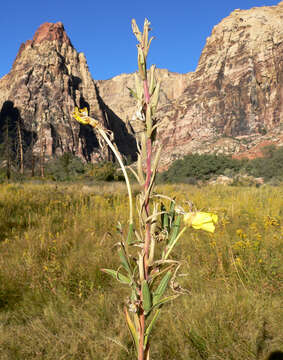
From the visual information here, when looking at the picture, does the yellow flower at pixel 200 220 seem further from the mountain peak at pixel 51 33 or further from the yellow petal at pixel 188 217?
the mountain peak at pixel 51 33

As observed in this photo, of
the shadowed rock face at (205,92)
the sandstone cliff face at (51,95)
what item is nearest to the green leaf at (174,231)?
the shadowed rock face at (205,92)

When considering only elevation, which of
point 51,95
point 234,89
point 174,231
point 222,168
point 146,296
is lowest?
point 146,296

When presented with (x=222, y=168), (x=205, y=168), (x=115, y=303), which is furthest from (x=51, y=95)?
(x=115, y=303)

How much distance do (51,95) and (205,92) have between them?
34678 millimetres

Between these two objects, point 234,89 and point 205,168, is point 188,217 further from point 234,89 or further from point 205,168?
point 234,89

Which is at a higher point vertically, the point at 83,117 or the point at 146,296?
the point at 83,117

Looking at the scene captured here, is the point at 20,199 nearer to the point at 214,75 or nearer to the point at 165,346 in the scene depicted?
the point at 165,346

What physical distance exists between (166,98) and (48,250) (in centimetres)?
9374

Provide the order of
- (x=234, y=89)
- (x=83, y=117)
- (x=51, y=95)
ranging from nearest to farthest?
(x=83, y=117)
(x=234, y=89)
(x=51, y=95)

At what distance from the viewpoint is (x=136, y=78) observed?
25.7 inches

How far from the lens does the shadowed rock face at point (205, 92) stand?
50.8 metres

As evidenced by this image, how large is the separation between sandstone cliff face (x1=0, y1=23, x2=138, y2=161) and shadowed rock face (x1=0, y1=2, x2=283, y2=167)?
20cm

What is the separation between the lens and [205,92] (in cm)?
5784

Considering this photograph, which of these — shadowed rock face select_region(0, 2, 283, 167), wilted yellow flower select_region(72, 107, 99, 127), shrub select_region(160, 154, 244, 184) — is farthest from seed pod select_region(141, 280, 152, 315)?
shadowed rock face select_region(0, 2, 283, 167)
